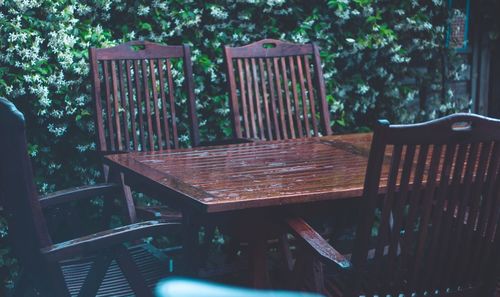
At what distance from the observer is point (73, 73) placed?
139 inches

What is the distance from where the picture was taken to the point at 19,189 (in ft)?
6.44

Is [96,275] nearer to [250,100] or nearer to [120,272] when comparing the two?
[120,272]

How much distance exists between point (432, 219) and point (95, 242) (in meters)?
0.96

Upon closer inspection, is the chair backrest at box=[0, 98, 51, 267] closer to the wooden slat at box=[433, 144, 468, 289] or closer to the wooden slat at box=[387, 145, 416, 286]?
the wooden slat at box=[387, 145, 416, 286]

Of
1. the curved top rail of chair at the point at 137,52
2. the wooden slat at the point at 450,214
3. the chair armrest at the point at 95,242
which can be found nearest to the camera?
the wooden slat at the point at 450,214

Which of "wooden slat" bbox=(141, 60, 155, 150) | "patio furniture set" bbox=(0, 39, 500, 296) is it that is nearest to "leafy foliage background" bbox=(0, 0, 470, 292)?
"wooden slat" bbox=(141, 60, 155, 150)

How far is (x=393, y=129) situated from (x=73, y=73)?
2.18 metres

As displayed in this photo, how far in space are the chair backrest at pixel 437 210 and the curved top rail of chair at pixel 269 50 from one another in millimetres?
1868

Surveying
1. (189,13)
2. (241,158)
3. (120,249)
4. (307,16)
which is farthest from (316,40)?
(120,249)

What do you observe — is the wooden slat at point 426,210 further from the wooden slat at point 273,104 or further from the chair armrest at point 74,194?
the wooden slat at point 273,104

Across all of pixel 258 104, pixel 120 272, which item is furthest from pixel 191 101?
pixel 120 272

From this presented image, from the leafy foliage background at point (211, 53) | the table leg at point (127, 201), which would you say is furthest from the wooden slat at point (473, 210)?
the leafy foliage background at point (211, 53)

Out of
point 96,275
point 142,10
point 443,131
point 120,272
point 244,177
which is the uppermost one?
point 142,10

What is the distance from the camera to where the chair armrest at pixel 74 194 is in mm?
2686
